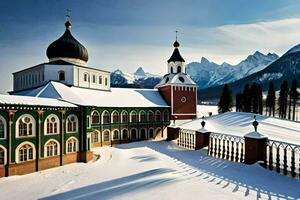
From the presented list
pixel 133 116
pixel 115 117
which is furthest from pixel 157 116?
pixel 115 117

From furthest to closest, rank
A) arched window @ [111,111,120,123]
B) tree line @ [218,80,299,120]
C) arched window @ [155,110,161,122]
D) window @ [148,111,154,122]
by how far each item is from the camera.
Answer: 1. tree line @ [218,80,299,120]
2. arched window @ [155,110,161,122]
3. window @ [148,111,154,122]
4. arched window @ [111,111,120,123]

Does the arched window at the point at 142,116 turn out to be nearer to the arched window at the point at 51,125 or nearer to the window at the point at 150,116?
the window at the point at 150,116

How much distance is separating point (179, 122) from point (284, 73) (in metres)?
141

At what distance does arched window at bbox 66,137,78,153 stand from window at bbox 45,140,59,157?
33.4 inches

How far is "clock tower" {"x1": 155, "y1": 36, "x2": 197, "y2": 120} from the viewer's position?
30047mm

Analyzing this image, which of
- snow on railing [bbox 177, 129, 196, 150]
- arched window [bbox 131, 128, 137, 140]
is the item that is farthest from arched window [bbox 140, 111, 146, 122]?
snow on railing [bbox 177, 129, 196, 150]

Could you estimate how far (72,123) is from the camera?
53.3 ft

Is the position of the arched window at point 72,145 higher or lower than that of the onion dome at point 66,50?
lower

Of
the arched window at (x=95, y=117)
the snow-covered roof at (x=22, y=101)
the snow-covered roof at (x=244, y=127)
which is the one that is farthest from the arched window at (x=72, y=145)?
the snow-covered roof at (x=244, y=127)

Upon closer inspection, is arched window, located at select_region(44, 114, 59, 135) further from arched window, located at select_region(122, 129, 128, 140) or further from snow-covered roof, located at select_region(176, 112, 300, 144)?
snow-covered roof, located at select_region(176, 112, 300, 144)

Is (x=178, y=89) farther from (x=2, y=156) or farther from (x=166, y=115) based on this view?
(x=2, y=156)

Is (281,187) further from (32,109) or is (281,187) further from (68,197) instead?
(32,109)

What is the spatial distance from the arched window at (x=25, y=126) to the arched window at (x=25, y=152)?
55 centimetres

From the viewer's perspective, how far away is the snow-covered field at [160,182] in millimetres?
7945
